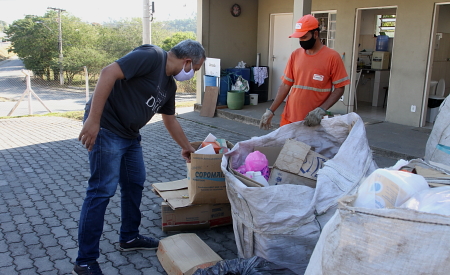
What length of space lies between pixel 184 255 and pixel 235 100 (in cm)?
717

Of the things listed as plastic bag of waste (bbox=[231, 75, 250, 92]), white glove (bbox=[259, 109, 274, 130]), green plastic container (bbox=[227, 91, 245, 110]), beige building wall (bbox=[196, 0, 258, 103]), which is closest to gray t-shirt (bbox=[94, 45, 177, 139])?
white glove (bbox=[259, 109, 274, 130])

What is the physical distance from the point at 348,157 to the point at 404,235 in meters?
1.15

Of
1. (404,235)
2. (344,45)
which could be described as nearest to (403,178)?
(404,235)

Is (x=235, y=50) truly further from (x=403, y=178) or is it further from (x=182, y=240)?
(x=403, y=178)

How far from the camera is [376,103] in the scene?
10.8 meters

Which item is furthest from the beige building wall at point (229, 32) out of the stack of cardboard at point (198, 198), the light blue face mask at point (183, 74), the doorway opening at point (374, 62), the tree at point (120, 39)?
the tree at point (120, 39)

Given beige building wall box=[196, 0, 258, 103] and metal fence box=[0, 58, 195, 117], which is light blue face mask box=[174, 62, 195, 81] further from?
metal fence box=[0, 58, 195, 117]

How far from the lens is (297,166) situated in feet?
9.69

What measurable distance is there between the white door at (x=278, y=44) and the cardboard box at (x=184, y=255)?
8.28 metres

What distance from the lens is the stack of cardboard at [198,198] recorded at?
3203 millimetres

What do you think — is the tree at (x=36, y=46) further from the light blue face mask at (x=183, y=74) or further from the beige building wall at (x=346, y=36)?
the light blue face mask at (x=183, y=74)

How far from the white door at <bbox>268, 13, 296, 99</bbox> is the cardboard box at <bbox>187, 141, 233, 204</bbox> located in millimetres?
7901

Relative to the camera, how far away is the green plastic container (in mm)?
9797

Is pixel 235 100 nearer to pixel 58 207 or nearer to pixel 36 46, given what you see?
pixel 58 207
